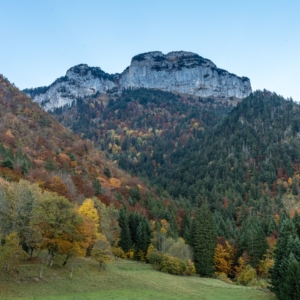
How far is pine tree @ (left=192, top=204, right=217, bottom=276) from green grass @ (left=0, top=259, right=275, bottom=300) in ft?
77.1

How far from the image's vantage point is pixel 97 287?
41.2 metres

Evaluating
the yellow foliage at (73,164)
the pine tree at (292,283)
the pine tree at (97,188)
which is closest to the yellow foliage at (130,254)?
the pine tree at (97,188)

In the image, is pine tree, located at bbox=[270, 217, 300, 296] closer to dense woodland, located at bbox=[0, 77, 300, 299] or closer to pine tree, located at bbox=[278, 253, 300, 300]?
dense woodland, located at bbox=[0, 77, 300, 299]

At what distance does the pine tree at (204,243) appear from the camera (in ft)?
245

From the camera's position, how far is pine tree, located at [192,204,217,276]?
A: 7456 cm

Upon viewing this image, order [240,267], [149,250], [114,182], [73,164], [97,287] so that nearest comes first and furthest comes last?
[97,287] < [149,250] < [240,267] < [73,164] < [114,182]

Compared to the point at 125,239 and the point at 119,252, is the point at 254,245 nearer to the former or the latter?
the point at 125,239

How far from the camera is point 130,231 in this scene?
8131cm

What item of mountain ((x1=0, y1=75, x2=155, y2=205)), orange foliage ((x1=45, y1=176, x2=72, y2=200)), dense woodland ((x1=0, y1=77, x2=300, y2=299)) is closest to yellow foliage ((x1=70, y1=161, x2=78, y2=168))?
mountain ((x1=0, y1=75, x2=155, y2=205))

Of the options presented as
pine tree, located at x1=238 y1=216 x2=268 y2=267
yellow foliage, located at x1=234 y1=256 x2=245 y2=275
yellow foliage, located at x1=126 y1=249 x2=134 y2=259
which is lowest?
yellow foliage, located at x1=126 y1=249 x2=134 y2=259

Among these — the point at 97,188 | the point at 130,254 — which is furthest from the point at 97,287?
the point at 97,188

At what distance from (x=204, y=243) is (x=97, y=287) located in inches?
1652

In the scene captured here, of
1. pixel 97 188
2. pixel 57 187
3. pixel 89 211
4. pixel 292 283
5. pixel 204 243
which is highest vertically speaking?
pixel 97 188

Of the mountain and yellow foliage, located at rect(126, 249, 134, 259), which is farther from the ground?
the mountain
